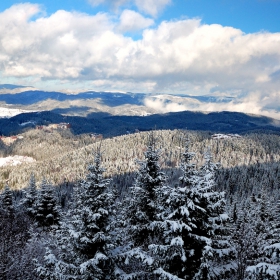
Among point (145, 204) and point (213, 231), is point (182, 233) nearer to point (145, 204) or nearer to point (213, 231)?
point (213, 231)

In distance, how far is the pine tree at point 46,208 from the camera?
39188 millimetres

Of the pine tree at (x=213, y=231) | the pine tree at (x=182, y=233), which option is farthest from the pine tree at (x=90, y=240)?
the pine tree at (x=213, y=231)

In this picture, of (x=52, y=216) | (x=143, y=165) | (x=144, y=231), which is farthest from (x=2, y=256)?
(x=52, y=216)

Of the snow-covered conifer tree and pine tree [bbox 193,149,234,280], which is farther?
the snow-covered conifer tree

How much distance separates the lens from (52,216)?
39219 millimetres

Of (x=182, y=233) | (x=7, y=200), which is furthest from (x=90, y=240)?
(x=7, y=200)

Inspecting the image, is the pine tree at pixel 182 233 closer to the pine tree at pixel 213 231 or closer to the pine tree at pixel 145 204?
the pine tree at pixel 213 231

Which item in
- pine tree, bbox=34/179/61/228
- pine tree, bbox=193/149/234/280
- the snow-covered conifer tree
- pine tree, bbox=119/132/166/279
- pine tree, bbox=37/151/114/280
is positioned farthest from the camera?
the snow-covered conifer tree

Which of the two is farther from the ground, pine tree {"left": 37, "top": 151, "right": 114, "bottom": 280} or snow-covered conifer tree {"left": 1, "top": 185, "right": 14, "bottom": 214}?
pine tree {"left": 37, "top": 151, "right": 114, "bottom": 280}

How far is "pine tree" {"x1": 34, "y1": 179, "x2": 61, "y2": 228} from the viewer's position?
39188 millimetres

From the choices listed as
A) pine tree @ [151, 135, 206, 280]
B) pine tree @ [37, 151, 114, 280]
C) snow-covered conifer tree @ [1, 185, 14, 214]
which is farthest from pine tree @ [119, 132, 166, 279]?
snow-covered conifer tree @ [1, 185, 14, 214]

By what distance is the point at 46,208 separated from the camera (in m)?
40.1

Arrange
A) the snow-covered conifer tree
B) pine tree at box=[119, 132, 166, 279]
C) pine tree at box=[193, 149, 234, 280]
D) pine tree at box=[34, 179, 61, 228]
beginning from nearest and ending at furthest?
pine tree at box=[193, 149, 234, 280] < pine tree at box=[119, 132, 166, 279] < pine tree at box=[34, 179, 61, 228] < the snow-covered conifer tree

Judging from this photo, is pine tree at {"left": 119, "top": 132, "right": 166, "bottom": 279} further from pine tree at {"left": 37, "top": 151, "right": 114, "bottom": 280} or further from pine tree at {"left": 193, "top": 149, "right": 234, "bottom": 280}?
pine tree at {"left": 193, "top": 149, "right": 234, "bottom": 280}
